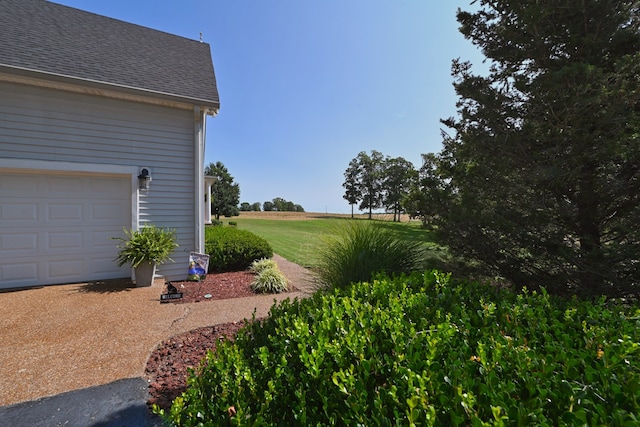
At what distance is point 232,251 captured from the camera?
7.11m

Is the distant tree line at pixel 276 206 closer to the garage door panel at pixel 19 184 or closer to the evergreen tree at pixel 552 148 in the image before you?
the garage door panel at pixel 19 184

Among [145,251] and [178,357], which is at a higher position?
[145,251]

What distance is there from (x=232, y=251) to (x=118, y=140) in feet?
10.8

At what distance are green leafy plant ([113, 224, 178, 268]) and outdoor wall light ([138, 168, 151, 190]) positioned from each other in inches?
30.9

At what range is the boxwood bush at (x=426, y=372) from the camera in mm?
885

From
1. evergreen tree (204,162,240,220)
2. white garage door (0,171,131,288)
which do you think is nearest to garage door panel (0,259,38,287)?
white garage door (0,171,131,288)

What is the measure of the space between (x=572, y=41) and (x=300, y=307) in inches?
135

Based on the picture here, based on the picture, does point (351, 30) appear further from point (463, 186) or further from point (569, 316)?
point (569, 316)

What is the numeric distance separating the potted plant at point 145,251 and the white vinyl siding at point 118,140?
42 centimetres

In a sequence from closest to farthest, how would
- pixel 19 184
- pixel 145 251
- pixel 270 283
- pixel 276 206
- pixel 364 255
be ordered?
pixel 364 255, pixel 19 184, pixel 145 251, pixel 270 283, pixel 276 206

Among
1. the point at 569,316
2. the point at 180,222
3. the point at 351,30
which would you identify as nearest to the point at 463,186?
the point at 569,316

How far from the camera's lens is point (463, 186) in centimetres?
340

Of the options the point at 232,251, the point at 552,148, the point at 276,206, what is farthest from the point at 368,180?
the point at 552,148

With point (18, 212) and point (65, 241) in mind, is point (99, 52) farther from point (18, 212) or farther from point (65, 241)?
point (65, 241)
